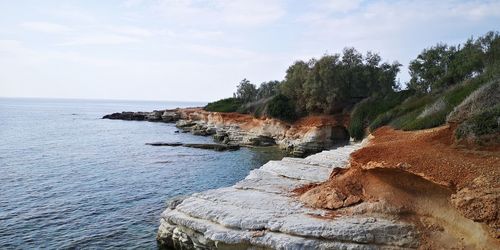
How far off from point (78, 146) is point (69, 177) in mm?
21553

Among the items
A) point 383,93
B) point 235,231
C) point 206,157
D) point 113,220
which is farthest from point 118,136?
point 235,231

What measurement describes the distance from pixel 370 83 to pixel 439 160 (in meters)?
42.0

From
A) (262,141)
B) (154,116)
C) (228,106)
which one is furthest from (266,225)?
(154,116)

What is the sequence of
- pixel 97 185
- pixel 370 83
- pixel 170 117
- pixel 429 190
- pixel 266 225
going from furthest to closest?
pixel 170 117
pixel 370 83
pixel 97 185
pixel 266 225
pixel 429 190

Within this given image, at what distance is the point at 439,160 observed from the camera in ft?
49.2

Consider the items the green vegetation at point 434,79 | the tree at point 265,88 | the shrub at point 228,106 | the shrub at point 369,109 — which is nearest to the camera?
the green vegetation at point 434,79

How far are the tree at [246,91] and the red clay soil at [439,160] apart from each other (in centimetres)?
7441

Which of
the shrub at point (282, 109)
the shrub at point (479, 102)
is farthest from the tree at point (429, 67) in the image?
the shrub at point (479, 102)

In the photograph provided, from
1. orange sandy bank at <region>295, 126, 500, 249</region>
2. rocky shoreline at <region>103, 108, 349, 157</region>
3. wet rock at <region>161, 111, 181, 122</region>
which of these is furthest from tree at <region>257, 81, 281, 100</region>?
orange sandy bank at <region>295, 126, 500, 249</region>

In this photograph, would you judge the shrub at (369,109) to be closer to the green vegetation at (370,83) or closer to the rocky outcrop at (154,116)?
the green vegetation at (370,83)

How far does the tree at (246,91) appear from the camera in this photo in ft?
306

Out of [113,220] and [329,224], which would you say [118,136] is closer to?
[113,220]

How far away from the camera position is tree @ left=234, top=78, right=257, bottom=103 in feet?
306

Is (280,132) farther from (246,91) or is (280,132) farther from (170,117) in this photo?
(170,117)
